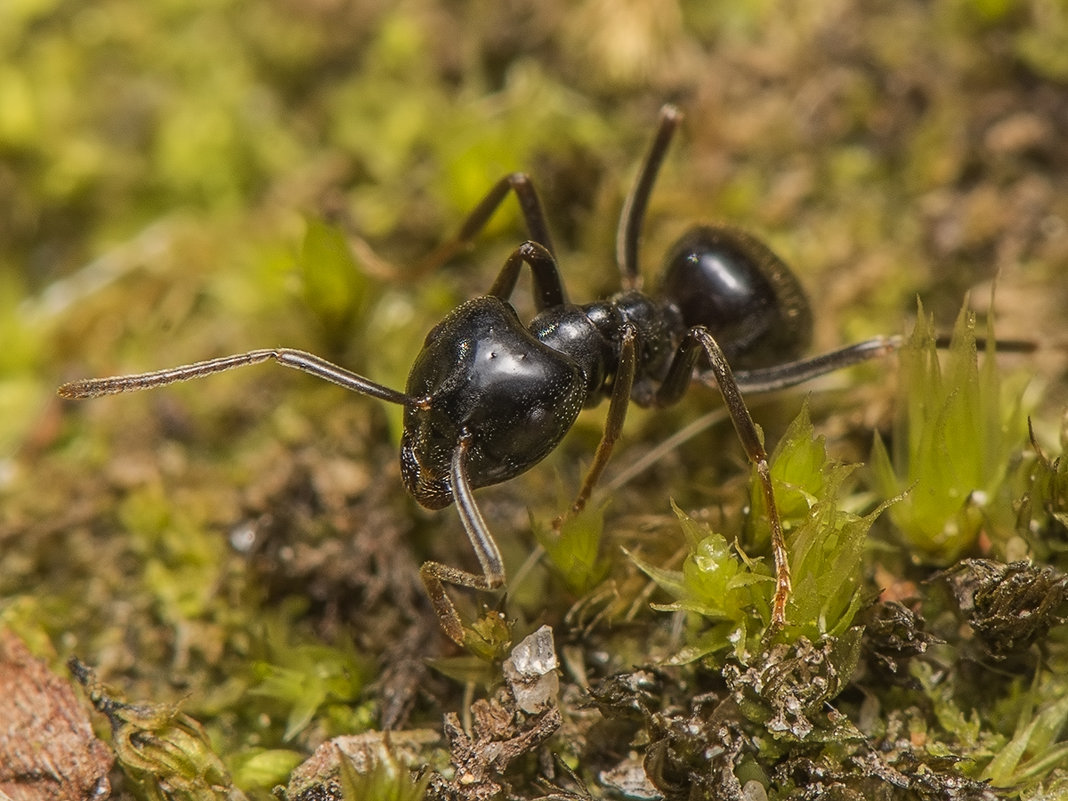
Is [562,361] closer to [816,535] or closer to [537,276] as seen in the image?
[537,276]

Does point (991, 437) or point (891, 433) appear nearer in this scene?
point (991, 437)

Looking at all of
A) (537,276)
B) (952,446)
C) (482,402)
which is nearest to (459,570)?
(482,402)

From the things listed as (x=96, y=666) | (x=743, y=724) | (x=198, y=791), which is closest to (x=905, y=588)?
(x=743, y=724)

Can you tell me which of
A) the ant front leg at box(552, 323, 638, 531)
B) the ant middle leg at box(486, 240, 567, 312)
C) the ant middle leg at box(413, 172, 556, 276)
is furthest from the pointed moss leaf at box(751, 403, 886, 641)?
the ant middle leg at box(413, 172, 556, 276)

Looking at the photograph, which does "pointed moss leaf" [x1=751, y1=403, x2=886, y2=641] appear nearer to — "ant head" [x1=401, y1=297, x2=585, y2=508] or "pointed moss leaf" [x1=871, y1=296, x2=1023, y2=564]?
"pointed moss leaf" [x1=871, y1=296, x2=1023, y2=564]

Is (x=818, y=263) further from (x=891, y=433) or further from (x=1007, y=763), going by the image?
(x=1007, y=763)

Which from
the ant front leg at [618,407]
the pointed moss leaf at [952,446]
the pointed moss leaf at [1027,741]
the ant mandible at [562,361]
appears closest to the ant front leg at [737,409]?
the ant mandible at [562,361]

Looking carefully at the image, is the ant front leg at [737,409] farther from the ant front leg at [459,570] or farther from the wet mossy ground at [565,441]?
the ant front leg at [459,570]
